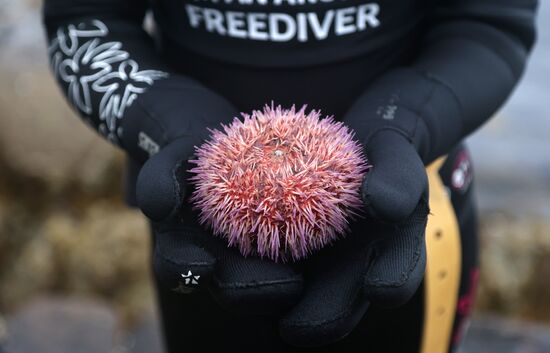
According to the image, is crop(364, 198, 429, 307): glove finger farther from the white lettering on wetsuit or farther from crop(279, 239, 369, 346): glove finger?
the white lettering on wetsuit

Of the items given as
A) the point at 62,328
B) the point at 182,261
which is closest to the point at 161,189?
the point at 182,261

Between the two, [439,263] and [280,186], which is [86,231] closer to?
[439,263]

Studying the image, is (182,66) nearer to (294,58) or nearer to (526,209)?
(294,58)

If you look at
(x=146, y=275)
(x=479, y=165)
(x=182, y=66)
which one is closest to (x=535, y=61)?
(x=479, y=165)

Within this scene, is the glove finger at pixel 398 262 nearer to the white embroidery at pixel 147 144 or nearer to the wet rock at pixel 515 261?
the white embroidery at pixel 147 144

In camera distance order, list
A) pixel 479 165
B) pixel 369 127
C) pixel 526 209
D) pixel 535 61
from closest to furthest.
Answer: pixel 369 127 < pixel 526 209 < pixel 479 165 < pixel 535 61

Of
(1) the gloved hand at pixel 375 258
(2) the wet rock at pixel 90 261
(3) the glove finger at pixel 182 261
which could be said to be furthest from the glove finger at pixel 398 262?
(2) the wet rock at pixel 90 261

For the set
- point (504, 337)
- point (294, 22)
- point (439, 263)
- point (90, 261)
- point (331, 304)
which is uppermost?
point (294, 22)
